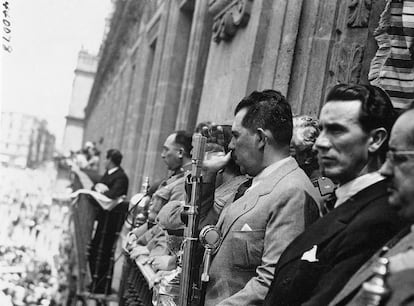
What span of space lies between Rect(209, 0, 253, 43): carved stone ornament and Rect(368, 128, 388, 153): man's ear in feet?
18.5

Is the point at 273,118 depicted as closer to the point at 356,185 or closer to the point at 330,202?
the point at 330,202

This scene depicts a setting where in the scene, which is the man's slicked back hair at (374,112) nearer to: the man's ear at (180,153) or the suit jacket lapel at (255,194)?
the suit jacket lapel at (255,194)

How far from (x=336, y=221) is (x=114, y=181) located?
8.31 metres

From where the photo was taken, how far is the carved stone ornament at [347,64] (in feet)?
17.0

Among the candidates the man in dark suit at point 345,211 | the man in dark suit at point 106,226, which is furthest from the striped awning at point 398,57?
the man in dark suit at point 106,226

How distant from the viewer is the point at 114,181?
10812mm

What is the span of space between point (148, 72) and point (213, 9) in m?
8.20

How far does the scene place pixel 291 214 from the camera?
3277 mm

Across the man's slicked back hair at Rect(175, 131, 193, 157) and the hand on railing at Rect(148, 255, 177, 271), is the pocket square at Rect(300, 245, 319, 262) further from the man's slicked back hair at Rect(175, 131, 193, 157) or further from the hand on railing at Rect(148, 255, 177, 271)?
the man's slicked back hair at Rect(175, 131, 193, 157)

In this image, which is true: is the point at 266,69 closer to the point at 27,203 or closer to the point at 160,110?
the point at 160,110

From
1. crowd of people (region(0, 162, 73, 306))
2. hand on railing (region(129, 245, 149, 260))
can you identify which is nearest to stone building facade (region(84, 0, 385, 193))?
hand on railing (region(129, 245, 149, 260))

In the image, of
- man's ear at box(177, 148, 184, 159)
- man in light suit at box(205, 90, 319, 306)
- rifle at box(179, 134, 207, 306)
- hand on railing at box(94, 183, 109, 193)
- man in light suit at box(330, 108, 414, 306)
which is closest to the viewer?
man in light suit at box(330, 108, 414, 306)

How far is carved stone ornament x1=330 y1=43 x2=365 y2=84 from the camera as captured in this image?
517 cm

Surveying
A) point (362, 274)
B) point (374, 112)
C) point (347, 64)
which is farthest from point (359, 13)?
point (362, 274)
